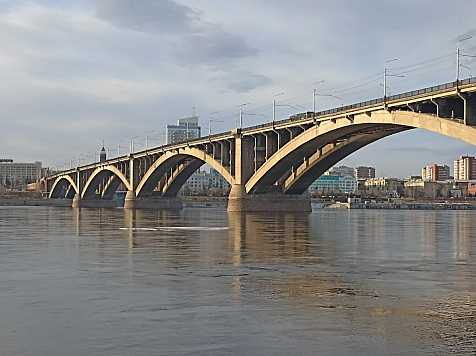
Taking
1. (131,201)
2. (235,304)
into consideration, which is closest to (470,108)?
(235,304)

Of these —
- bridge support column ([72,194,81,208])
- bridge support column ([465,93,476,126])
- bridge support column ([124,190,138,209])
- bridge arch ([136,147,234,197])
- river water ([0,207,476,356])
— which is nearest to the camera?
river water ([0,207,476,356])

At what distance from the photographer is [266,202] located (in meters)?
83.8

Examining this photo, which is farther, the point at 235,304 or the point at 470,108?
the point at 470,108

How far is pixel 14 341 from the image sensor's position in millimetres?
9102

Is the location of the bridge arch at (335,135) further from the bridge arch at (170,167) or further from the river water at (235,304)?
the river water at (235,304)

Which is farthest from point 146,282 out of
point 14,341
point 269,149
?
point 269,149

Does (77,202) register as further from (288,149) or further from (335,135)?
(335,135)

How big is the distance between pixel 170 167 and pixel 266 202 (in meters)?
34.9

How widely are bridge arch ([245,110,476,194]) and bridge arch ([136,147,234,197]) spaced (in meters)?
17.1

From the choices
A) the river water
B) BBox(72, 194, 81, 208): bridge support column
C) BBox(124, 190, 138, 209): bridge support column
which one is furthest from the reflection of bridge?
the river water

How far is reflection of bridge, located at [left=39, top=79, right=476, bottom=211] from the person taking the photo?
49.9 metres

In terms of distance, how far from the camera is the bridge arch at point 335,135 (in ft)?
159

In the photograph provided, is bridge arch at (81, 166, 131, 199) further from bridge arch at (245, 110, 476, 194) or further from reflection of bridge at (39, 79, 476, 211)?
bridge arch at (245, 110, 476, 194)

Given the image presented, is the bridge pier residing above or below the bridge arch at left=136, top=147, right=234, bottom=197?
below
